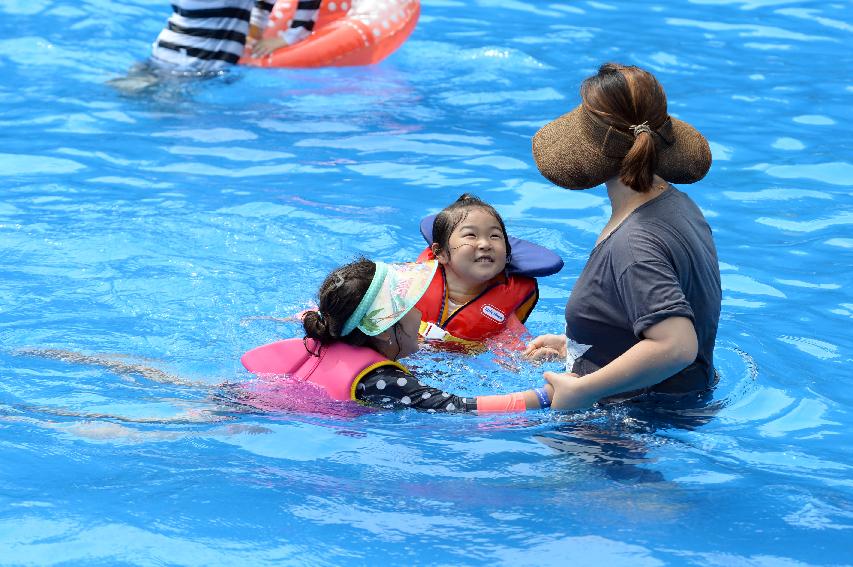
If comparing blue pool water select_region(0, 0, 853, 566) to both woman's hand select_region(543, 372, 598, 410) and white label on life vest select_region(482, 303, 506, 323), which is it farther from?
woman's hand select_region(543, 372, 598, 410)

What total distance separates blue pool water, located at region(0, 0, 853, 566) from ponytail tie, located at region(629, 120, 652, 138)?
1052 millimetres

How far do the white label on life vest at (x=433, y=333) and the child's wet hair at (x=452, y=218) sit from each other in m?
0.38

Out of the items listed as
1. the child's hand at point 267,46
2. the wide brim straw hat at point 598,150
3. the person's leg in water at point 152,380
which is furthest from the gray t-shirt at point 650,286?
the child's hand at point 267,46

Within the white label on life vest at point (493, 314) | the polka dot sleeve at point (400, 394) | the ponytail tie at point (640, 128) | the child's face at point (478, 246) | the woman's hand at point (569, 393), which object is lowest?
the white label on life vest at point (493, 314)

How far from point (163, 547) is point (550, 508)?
1.26 m

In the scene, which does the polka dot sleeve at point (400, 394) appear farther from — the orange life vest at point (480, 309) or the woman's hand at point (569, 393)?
the orange life vest at point (480, 309)

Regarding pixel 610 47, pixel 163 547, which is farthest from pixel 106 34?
pixel 163 547

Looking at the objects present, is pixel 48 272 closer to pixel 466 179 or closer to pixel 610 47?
pixel 466 179

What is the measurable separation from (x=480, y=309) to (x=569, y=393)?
77.6 inches

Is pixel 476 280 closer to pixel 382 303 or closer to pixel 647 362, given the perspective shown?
pixel 382 303

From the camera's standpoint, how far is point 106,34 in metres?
10.8

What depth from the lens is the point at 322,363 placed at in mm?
4719

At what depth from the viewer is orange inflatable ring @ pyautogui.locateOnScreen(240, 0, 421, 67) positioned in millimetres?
10242

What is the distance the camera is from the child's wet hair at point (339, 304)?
4.65 metres
